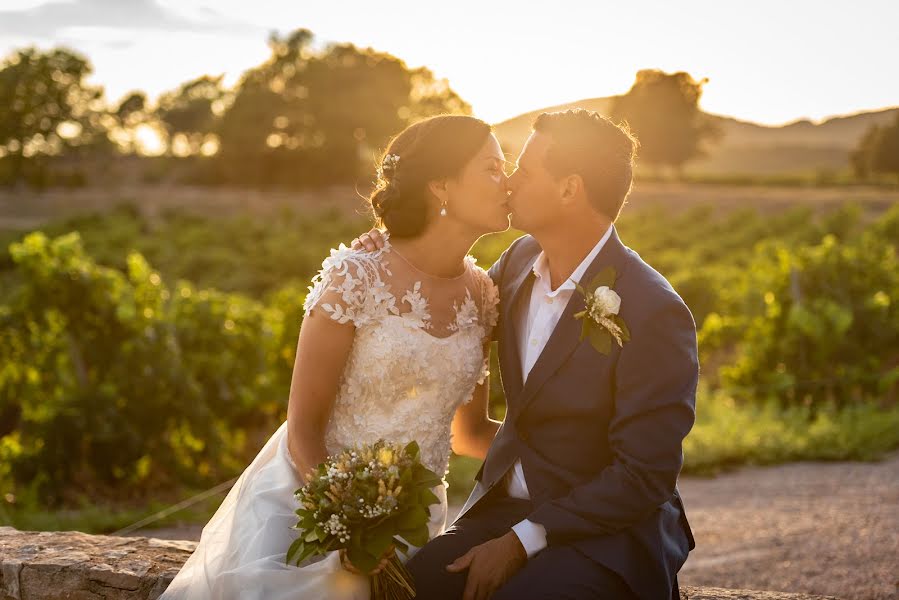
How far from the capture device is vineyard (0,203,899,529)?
7.84 m

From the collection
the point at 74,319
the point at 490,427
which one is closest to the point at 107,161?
the point at 74,319

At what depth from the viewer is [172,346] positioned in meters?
8.20

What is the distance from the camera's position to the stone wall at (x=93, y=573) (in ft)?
10.7

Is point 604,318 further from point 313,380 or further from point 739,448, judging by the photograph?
point 739,448

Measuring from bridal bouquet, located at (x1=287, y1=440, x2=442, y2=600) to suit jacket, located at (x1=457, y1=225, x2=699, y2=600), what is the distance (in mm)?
371

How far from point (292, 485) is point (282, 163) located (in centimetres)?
4774

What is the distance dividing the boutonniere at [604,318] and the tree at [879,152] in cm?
4930

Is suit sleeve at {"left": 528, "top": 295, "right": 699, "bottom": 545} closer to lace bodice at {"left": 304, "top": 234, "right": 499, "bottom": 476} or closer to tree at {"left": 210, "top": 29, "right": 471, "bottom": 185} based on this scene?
lace bodice at {"left": 304, "top": 234, "right": 499, "bottom": 476}

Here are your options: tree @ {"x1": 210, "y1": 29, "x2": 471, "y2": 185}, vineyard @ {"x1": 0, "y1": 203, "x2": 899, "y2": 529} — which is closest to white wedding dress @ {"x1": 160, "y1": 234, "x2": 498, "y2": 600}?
vineyard @ {"x1": 0, "y1": 203, "x2": 899, "y2": 529}

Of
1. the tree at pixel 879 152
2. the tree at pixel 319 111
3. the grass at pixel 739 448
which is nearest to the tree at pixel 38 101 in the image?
the tree at pixel 319 111

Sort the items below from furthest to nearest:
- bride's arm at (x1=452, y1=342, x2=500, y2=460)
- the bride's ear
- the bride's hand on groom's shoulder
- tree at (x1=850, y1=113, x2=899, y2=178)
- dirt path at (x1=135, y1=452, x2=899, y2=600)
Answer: tree at (x1=850, y1=113, x2=899, y2=178) → dirt path at (x1=135, y1=452, x2=899, y2=600) → bride's arm at (x1=452, y1=342, x2=500, y2=460) → the bride's hand on groom's shoulder → the bride's ear

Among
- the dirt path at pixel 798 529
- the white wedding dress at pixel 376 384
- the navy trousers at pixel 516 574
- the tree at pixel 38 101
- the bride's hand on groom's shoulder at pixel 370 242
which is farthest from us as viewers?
the tree at pixel 38 101

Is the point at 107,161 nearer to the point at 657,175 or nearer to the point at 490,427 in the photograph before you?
the point at 657,175

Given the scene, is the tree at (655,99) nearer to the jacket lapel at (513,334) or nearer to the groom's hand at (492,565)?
the jacket lapel at (513,334)
